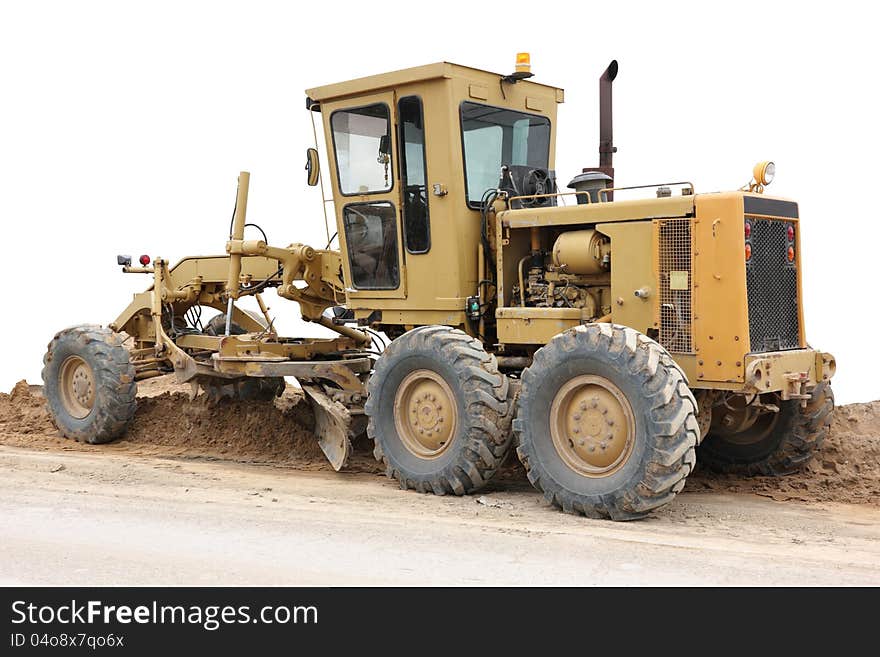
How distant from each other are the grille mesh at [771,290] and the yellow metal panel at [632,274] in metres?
0.72

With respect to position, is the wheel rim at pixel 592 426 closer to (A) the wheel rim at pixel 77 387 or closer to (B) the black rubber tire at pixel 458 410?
(B) the black rubber tire at pixel 458 410

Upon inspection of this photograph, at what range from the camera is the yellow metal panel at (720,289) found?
299 inches

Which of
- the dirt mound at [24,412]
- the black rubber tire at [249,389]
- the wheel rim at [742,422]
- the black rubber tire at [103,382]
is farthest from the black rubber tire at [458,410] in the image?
the dirt mound at [24,412]

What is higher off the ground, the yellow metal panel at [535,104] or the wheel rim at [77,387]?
the yellow metal panel at [535,104]

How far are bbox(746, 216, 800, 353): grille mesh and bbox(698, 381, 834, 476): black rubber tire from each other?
2.03ft

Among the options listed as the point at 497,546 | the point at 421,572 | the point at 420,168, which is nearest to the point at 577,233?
the point at 420,168

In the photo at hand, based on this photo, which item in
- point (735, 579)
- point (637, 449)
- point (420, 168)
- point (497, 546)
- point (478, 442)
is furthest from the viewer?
point (420, 168)

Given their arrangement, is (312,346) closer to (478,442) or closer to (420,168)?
(420,168)

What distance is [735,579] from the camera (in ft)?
19.5

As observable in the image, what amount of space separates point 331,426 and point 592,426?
282cm

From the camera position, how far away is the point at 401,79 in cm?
895

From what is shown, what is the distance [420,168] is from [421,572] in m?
4.06
